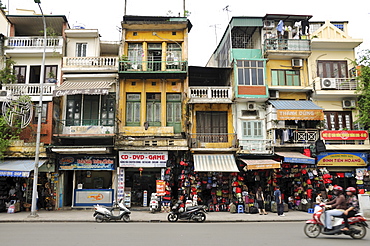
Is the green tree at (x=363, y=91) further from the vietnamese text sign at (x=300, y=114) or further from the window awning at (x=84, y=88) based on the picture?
the window awning at (x=84, y=88)

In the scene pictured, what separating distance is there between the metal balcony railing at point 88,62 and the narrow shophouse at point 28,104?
81 centimetres

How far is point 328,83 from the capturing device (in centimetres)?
2045

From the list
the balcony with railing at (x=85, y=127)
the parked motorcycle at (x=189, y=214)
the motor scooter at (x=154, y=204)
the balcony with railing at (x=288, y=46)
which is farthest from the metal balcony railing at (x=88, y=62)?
the parked motorcycle at (x=189, y=214)

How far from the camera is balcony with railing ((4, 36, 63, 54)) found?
66.0ft

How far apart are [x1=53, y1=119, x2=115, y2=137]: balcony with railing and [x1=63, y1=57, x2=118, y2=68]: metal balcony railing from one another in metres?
3.57

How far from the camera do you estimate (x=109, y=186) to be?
2019 cm

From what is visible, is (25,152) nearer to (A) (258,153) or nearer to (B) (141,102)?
(B) (141,102)

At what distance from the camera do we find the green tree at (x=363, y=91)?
19562 millimetres

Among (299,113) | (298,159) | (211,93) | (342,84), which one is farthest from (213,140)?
(342,84)

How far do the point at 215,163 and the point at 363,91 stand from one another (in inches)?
427

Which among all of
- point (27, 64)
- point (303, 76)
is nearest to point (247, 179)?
point (303, 76)

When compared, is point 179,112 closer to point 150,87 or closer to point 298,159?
point 150,87

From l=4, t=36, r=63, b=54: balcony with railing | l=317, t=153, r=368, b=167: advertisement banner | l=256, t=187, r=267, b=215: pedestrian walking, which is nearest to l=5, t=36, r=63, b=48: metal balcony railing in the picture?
l=4, t=36, r=63, b=54: balcony with railing

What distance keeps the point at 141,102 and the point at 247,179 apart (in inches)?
338
